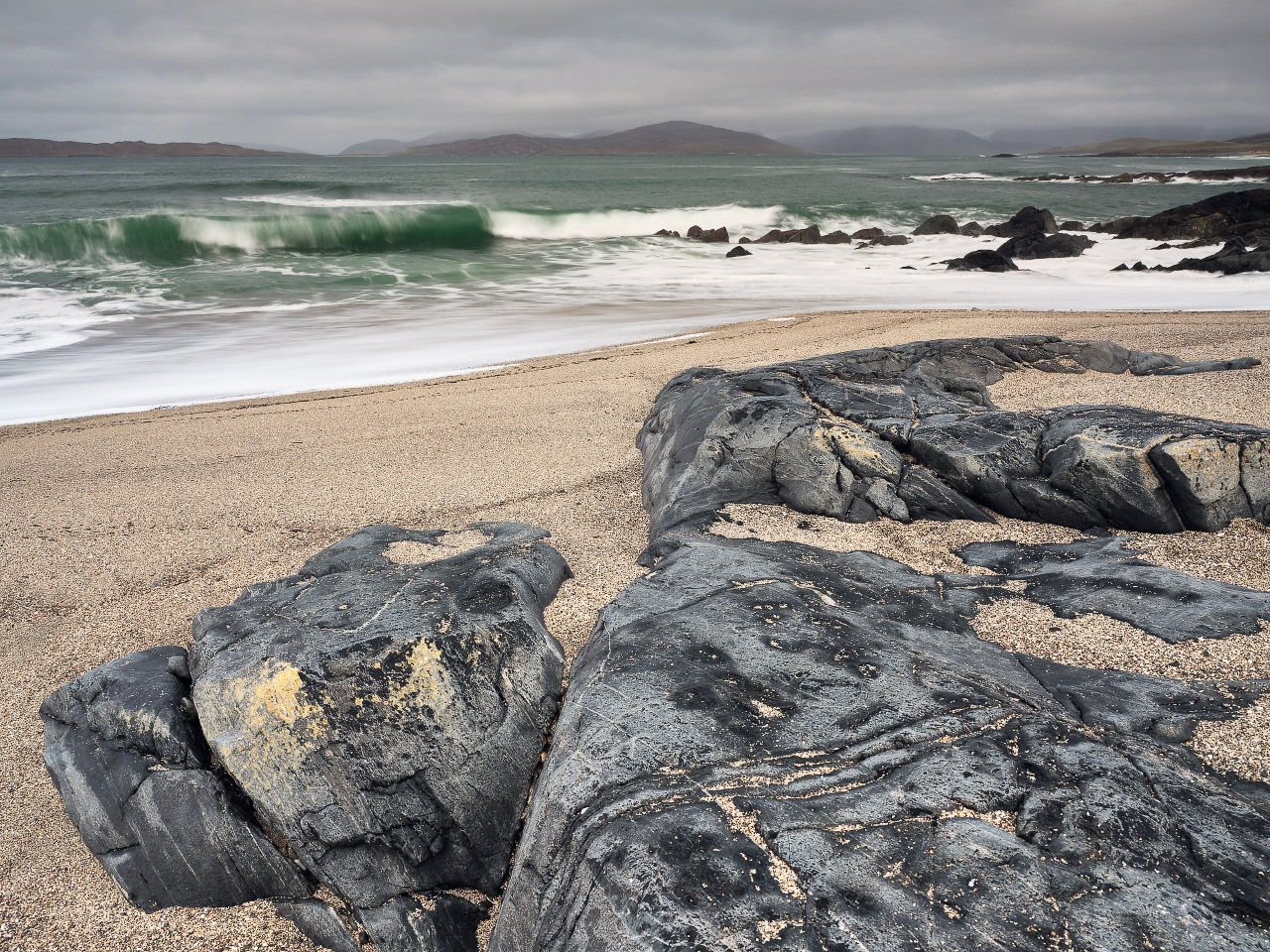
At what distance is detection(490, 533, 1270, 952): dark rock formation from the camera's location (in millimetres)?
1171

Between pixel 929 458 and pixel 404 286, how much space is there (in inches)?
490

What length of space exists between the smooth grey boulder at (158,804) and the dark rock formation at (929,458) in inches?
68.0

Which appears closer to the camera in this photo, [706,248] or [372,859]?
[372,859]

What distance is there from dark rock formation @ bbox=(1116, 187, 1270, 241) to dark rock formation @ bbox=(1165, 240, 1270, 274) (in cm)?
416

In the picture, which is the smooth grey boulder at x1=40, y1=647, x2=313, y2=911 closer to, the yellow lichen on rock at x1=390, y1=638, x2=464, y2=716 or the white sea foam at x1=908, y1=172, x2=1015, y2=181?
the yellow lichen on rock at x1=390, y1=638, x2=464, y2=716

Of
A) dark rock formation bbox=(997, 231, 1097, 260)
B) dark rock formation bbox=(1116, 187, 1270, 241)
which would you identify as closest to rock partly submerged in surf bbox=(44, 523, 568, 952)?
dark rock formation bbox=(997, 231, 1097, 260)

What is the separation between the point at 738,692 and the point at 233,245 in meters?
21.4

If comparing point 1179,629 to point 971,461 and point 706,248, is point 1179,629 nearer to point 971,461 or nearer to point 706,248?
point 971,461

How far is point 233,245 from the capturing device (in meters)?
19.3

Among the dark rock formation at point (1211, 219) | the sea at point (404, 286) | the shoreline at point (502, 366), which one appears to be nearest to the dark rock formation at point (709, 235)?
the sea at point (404, 286)

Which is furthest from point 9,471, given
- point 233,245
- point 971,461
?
point 233,245

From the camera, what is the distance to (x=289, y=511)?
3.79 m

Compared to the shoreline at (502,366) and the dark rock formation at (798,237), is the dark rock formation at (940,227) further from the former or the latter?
the shoreline at (502,366)

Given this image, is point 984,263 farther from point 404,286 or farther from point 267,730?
point 267,730
